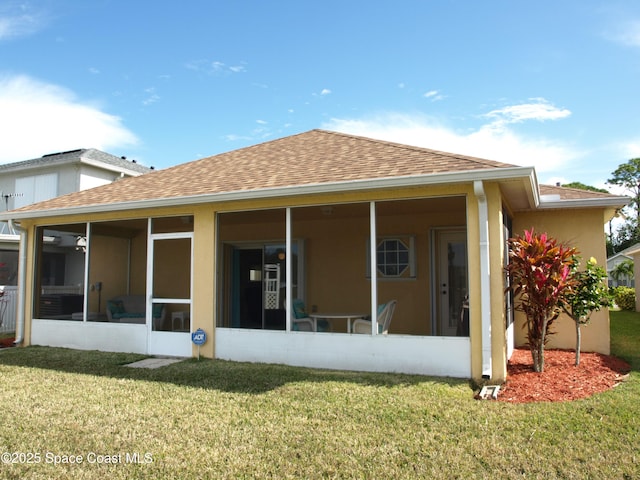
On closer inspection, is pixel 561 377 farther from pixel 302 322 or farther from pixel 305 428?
pixel 302 322

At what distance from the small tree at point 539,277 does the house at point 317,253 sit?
0.47 m

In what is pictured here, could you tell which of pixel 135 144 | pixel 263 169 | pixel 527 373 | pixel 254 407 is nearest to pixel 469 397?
pixel 527 373

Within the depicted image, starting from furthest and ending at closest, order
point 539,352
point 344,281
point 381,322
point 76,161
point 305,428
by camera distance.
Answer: point 76,161 → point 344,281 → point 381,322 → point 539,352 → point 305,428

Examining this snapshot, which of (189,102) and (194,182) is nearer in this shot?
(194,182)

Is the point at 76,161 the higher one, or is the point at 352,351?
the point at 76,161

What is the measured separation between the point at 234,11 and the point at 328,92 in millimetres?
2946

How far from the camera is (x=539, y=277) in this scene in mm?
6266

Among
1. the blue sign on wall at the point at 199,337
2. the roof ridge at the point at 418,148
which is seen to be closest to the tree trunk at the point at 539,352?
the roof ridge at the point at 418,148

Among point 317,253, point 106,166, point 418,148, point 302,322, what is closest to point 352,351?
point 302,322

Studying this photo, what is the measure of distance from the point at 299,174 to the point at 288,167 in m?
0.87

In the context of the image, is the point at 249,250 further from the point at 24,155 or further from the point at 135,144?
the point at 24,155

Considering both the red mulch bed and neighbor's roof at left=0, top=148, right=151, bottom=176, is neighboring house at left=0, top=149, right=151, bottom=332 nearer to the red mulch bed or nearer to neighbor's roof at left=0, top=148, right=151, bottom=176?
neighbor's roof at left=0, top=148, right=151, bottom=176

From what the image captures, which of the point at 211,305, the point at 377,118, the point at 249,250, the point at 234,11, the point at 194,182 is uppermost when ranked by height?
the point at 234,11

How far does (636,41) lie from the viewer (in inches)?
373
